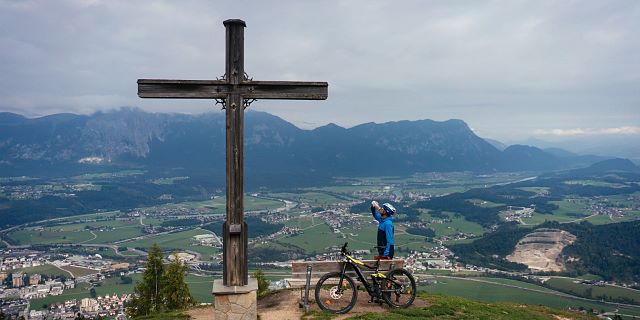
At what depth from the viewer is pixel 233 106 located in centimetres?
873

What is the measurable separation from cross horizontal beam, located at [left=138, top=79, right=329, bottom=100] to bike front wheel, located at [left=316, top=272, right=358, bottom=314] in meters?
4.21

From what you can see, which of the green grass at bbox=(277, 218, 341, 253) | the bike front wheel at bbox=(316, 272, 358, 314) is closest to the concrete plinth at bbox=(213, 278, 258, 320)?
the bike front wheel at bbox=(316, 272, 358, 314)

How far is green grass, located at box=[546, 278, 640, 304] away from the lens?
175ft

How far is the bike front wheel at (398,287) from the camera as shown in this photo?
416 inches

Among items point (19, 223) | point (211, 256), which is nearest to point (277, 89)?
point (211, 256)

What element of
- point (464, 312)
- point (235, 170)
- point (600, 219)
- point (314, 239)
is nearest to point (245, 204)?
point (314, 239)

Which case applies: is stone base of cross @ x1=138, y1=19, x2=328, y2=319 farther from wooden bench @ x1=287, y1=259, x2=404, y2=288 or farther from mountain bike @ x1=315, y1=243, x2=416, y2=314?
mountain bike @ x1=315, y1=243, x2=416, y2=314

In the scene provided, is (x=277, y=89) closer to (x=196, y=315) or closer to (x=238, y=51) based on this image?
(x=238, y=51)

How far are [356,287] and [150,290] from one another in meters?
14.2

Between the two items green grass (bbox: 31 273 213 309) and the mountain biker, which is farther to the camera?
green grass (bbox: 31 273 213 309)

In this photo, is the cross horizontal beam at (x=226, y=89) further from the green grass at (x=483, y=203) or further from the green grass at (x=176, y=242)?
the green grass at (x=483, y=203)

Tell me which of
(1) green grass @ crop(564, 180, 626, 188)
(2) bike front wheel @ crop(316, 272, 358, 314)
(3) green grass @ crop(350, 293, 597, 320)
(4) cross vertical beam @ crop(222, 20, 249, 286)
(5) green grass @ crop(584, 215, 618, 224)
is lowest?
(5) green grass @ crop(584, 215, 618, 224)

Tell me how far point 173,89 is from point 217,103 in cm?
87

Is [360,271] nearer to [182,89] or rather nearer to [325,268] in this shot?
[325,268]
